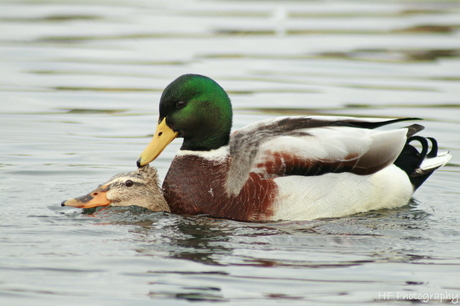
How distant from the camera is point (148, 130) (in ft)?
37.4

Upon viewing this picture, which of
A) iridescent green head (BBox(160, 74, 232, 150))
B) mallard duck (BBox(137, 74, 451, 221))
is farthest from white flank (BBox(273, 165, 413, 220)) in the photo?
iridescent green head (BBox(160, 74, 232, 150))

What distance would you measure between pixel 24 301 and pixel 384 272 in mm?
2444

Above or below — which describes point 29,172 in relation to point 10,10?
below

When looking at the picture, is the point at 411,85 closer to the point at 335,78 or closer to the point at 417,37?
the point at 335,78

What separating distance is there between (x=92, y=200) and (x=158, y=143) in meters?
0.75

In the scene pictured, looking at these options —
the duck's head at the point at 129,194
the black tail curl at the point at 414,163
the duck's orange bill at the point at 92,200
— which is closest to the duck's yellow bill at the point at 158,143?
the duck's head at the point at 129,194

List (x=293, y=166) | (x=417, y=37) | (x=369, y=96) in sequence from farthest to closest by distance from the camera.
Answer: (x=417, y=37) < (x=369, y=96) < (x=293, y=166)

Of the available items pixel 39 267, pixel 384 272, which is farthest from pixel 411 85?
pixel 39 267

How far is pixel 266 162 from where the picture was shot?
25.2 ft

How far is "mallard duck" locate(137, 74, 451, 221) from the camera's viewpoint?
765cm

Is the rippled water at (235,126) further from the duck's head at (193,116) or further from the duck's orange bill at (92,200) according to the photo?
the duck's head at (193,116)

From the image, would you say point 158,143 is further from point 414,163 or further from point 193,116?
point 414,163

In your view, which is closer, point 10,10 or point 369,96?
point 369,96

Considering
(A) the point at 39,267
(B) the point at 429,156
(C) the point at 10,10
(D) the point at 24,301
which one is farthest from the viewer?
(C) the point at 10,10
